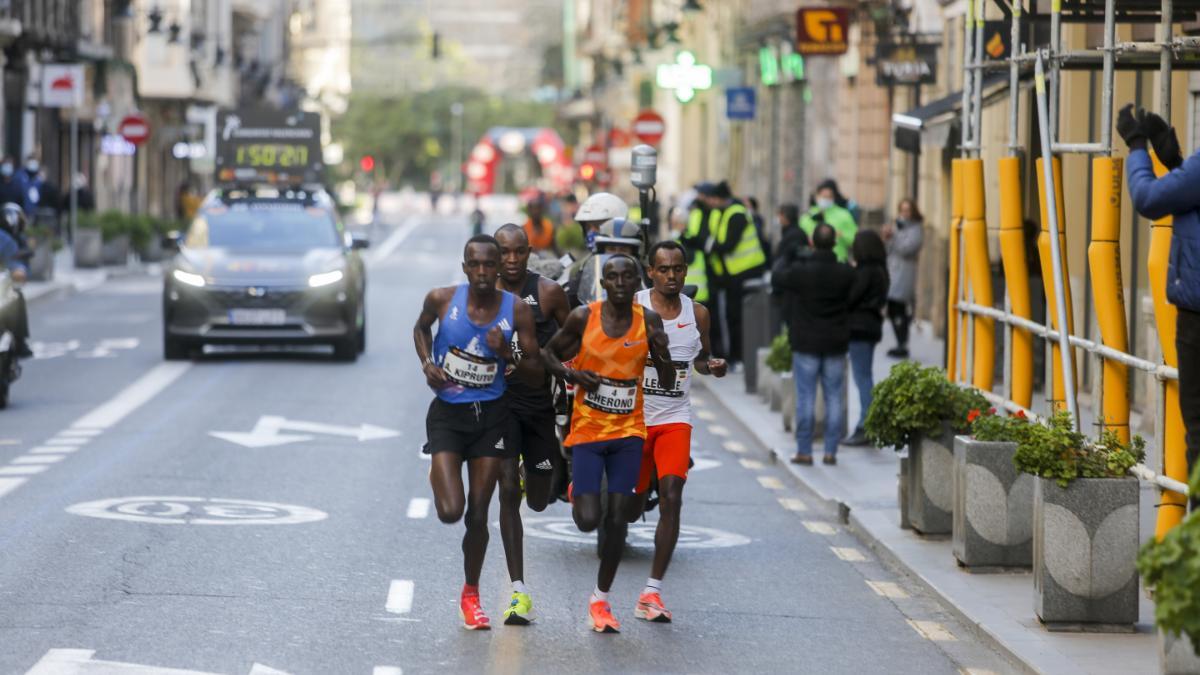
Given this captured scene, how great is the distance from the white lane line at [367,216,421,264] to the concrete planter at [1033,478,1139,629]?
148ft

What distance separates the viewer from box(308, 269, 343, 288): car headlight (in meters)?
24.7

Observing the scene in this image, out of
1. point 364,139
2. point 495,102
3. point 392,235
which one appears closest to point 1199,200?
point 392,235

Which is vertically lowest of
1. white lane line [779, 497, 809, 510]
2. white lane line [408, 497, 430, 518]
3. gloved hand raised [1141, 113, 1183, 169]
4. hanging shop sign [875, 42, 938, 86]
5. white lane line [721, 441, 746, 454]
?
white lane line [721, 441, 746, 454]

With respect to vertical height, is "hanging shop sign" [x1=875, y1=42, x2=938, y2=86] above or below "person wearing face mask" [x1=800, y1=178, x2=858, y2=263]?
above

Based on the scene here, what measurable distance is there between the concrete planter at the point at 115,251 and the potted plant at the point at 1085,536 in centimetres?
3649

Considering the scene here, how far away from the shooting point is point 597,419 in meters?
10.2

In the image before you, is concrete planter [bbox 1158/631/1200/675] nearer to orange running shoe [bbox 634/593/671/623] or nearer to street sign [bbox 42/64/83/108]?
orange running shoe [bbox 634/593/671/623]

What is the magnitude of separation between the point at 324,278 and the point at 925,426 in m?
12.8

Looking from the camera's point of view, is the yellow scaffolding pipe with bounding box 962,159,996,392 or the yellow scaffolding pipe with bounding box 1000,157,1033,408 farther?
the yellow scaffolding pipe with bounding box 962,159,996,392

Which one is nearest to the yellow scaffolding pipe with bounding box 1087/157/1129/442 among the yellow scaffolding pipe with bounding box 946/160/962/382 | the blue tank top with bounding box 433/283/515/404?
the blue tank top with bounding box 433/283/515/404

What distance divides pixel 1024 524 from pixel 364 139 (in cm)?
12728

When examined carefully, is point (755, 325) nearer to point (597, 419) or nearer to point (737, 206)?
point (737, 206)

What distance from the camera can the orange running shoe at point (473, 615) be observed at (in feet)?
33.3

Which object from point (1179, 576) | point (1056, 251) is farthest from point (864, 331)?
point (1179, 576)
